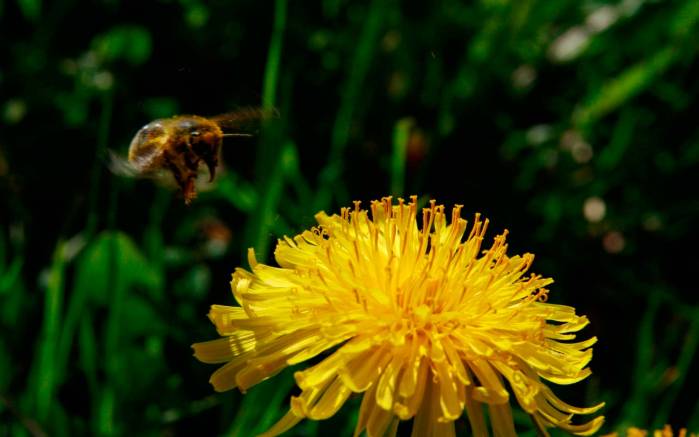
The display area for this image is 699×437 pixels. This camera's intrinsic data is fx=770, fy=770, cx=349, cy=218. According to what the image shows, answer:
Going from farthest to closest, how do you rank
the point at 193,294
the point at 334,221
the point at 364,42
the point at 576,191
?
the point at 576,191, the point at 364,42, the point at 193,294, the point at 334,221

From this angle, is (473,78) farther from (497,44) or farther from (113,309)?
(113,309)

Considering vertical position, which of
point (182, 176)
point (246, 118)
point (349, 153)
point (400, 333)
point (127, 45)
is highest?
point (127, 45)

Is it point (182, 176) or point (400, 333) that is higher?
point (182, 176)

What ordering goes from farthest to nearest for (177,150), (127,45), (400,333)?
(127,45) < (177,150) < (400,333)

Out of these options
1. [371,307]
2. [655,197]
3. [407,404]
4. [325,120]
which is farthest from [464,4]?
[407,404]

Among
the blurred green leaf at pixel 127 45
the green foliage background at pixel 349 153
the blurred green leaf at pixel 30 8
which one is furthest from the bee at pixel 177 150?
the blurred green leaf at pixel 30 8

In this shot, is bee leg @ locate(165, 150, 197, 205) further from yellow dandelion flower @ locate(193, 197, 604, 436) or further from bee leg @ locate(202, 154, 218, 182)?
yellow dandelion flower @ locate(193, 197, 604, 436)

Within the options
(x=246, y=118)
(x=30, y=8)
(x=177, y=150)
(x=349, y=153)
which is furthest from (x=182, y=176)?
(x=30, y=8)

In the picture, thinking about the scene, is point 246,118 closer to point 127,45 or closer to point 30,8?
point 127,45
